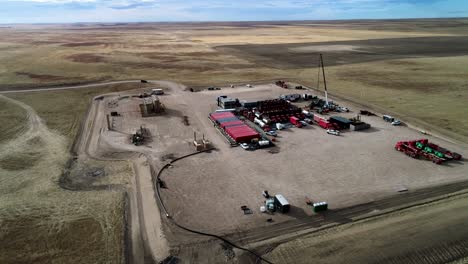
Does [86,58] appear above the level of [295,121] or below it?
above

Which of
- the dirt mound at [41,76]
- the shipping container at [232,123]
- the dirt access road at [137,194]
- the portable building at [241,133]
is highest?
the dirt mound at [41,76]

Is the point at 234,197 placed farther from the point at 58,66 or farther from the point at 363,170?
the point at 58,66

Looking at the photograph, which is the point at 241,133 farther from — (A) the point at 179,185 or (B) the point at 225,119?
(A) the point at 179,185

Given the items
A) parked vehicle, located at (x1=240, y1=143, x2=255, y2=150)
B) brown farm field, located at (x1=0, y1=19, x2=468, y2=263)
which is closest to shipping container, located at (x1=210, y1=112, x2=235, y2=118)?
brown farm field, located at (x1=0, y1=19, x2=468, y2=263)

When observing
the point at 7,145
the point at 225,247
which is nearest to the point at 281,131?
the point at 225,247

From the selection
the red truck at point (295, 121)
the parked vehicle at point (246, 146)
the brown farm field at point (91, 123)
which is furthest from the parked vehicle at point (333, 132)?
the parked vehicle at point (246, 146)

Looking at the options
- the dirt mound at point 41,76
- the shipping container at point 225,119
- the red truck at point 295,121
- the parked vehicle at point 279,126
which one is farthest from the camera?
the dirt mound at point 41,76

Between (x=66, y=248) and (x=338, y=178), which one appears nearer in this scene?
(x=66, y=248)

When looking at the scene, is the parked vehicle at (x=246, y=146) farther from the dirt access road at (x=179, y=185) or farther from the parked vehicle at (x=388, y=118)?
the parked vehicle at (x=388, y=118)

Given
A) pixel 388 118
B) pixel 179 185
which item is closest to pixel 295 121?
pixel 388 118
